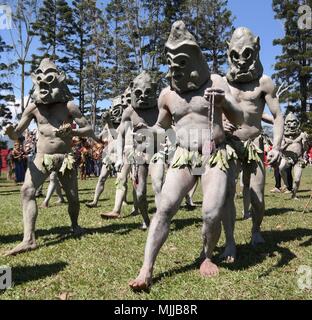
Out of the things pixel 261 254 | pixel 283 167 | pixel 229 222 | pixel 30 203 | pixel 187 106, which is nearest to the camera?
pixel 187 106

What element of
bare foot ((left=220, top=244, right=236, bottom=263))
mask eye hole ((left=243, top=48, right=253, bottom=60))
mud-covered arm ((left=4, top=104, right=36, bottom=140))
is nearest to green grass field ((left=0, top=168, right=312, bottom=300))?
bare foot ((left=220, top=244, right=236, bottom=263))

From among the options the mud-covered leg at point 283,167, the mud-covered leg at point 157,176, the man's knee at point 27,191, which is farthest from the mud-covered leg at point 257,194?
the mud-covered leg at point 283,167

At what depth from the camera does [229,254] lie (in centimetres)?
540

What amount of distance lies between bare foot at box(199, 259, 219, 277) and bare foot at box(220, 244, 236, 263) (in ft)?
1.43

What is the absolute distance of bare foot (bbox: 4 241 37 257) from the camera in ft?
20.0

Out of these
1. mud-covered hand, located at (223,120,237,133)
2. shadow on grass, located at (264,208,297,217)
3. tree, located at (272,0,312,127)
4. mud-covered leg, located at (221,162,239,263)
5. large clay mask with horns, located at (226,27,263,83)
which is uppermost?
tree, located at (272,0,312,127)

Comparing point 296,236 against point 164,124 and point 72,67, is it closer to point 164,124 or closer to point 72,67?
point 164,124

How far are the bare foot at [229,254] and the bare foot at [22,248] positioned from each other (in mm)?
2598

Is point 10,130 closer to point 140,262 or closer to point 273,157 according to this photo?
point 140,262

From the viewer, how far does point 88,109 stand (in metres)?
41.8

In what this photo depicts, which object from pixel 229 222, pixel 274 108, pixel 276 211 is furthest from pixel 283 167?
pixel 229 222

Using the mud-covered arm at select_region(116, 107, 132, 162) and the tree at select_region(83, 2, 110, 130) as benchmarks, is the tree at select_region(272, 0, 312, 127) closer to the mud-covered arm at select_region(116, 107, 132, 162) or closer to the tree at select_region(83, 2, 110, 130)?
the tree at select_region(83, 2, 110, 130)

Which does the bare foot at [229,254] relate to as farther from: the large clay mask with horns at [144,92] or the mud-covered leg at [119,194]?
the mud-covered leg at [119,194]

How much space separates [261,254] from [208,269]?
3.70 feet
